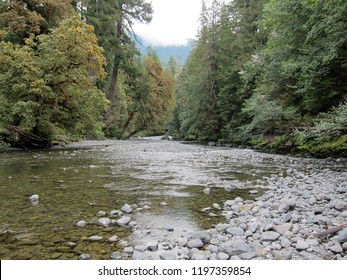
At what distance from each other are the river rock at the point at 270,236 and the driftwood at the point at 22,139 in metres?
13.6

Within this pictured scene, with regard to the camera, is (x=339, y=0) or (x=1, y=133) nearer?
(x=339, y=0)

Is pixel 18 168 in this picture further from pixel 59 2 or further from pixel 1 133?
pixel 59 2

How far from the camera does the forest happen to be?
10156mm

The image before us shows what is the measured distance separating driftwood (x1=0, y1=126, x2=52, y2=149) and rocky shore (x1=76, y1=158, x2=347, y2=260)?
1186 cm

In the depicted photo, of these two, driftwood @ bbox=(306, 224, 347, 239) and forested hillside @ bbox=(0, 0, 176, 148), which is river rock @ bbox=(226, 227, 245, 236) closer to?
driftwood @ bbox=(306, 224, 347, 239)

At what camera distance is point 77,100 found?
15.0 metres

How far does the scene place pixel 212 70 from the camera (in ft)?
83.9

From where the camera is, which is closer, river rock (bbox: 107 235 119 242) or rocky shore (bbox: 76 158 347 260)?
rocky shore (bbox: 76 158 347 260)

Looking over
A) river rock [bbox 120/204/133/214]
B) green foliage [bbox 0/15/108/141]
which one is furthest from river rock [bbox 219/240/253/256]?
green foliage [bbox 0/15/108/141]

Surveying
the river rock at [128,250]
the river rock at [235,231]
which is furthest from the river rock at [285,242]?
the river rock at [128,250]

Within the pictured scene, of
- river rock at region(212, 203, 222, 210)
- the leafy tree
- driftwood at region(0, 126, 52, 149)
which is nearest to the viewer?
river rock at region(212, 203, 222, 210)

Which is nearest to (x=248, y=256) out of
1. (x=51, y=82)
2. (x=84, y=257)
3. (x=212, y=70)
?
(x=84, y=257)
